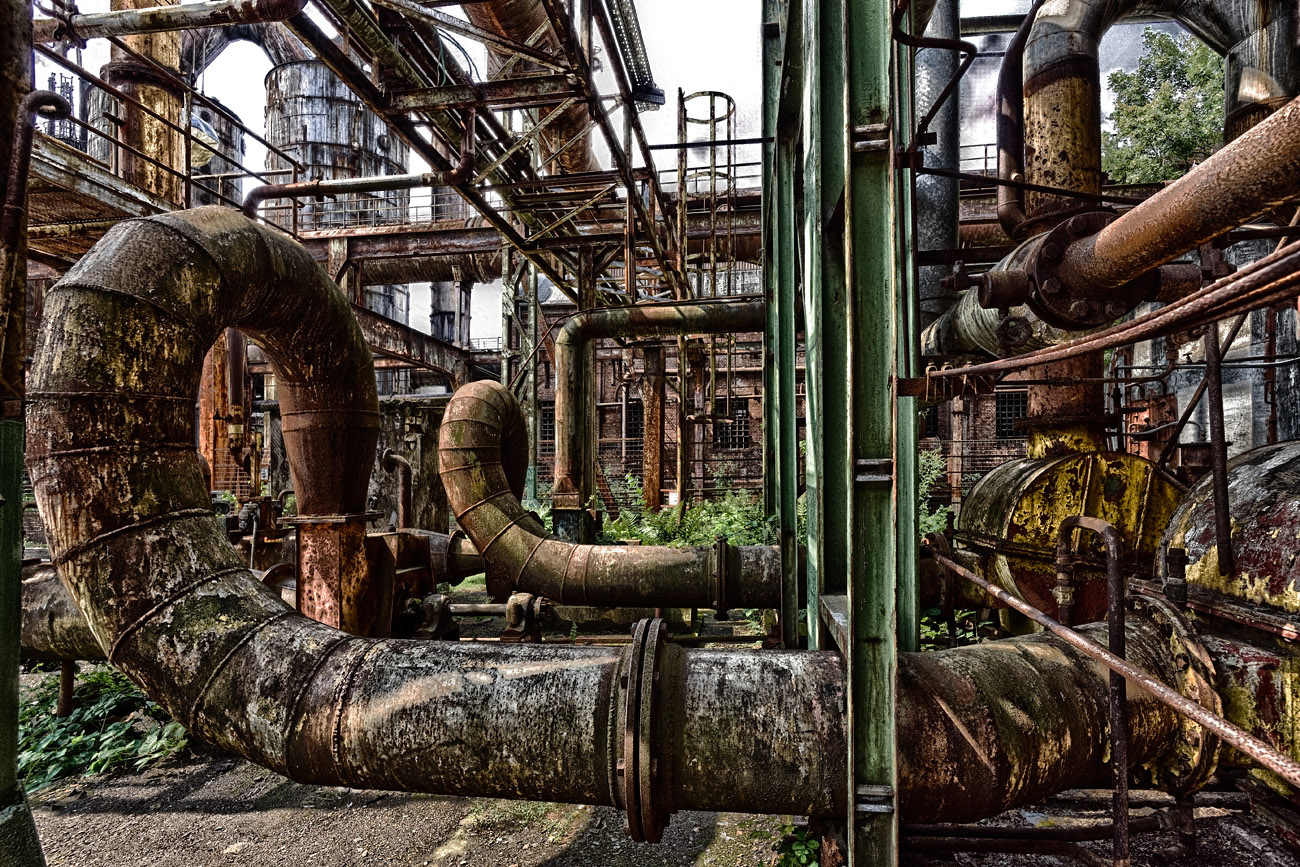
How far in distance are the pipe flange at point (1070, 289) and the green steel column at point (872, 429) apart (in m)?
0.98

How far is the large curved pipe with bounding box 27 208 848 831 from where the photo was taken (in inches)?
77.2

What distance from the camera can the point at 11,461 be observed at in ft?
5.87

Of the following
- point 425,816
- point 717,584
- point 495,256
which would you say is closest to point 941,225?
point 717,584

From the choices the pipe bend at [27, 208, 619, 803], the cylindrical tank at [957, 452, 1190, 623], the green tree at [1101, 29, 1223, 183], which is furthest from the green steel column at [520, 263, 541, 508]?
the green tree at [1101, 29, 1223, 183]

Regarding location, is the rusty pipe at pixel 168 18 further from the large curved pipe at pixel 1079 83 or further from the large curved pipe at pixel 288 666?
the large curved pipe at pixel 1079 83

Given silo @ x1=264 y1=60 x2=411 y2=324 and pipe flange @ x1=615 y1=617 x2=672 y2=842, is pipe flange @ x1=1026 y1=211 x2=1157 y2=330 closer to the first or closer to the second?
pipe flange @ x1=615 y1=617 x2=672 y2=842

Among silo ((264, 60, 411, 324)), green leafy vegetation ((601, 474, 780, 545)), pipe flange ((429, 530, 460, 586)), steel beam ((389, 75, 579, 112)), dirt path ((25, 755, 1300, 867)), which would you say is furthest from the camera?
silo ((264, 60, 411, 324))

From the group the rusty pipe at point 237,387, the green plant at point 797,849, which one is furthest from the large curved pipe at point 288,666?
the rusty pipe at point 237,387

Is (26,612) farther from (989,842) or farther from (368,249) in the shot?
(368,249)

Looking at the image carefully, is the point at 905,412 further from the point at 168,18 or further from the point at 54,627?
the point at 54,627

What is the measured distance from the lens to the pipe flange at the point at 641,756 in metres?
1.92

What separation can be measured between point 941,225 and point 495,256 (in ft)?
32.1

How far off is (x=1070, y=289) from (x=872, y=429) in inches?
52.6

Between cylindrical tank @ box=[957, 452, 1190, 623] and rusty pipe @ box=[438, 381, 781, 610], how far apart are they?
5.45ft
